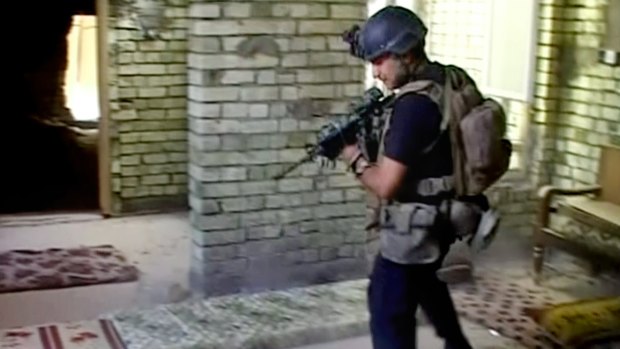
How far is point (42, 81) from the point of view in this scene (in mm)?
8500

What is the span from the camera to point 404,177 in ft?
8.69

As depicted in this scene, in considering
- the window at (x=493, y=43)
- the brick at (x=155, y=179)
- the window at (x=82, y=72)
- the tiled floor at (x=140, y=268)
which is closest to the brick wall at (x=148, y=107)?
the brick at (x=155, y=179)

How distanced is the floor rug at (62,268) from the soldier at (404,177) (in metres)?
2.27

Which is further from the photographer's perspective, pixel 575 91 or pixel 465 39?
pixel 465 39

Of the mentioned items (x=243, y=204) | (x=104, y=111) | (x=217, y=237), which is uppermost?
(x=104, y=111)

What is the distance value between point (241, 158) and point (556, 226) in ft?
7.12

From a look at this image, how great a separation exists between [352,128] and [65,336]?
1.62 meters

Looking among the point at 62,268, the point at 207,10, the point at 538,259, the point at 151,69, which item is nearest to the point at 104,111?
the point at 151,69

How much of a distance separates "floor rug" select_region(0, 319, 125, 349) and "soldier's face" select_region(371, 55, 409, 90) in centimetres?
156

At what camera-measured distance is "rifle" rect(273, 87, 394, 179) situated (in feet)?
9.15

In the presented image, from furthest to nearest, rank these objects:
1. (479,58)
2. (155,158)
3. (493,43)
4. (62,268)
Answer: (155,158) → (479,58) → (493,43) → (62,268)

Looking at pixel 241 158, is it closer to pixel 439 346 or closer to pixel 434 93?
pixel 439 346

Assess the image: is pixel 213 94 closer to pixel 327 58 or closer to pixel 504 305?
pixel 327 58

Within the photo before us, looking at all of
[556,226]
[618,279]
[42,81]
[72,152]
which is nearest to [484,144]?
[618,279]
